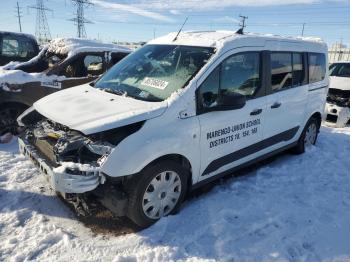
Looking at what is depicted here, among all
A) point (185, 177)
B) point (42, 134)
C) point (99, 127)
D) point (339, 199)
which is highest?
point (99, 127)

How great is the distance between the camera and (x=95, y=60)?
755 centimetres

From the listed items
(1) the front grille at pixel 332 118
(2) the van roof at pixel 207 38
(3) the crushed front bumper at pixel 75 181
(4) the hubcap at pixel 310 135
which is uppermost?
(2) the van roof at pixel 207 38

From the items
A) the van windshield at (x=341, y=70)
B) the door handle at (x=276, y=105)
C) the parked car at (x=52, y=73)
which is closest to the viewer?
the door handle at (x=276, y=105)

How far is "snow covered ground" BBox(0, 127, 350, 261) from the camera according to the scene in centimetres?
326

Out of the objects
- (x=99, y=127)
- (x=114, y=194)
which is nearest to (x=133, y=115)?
(x=99, y=127)

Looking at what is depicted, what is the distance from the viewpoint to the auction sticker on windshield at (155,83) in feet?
12.7

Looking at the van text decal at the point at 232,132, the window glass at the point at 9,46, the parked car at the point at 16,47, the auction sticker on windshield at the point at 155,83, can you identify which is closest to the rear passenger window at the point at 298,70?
the van text decal at the point at 232,132

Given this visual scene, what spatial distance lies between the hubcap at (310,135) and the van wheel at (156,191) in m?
3.31

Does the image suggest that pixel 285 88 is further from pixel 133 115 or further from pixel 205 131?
pixel 133 115

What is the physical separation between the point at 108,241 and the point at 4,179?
209 centimetres

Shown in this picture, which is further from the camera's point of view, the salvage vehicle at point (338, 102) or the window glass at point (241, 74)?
the salvage vehicle at point (338, 102)

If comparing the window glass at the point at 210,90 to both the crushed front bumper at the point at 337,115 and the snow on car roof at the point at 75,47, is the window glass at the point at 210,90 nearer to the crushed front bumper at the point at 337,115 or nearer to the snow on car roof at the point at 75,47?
the snow on car roof at the point at 75,47

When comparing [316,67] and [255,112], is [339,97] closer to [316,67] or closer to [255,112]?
[316,67]

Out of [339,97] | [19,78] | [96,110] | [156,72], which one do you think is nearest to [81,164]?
[96,110]
